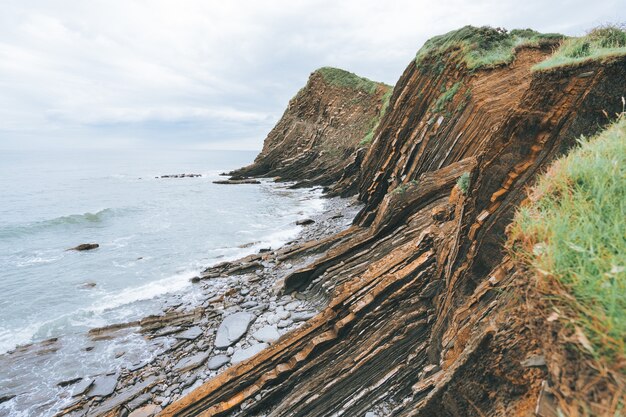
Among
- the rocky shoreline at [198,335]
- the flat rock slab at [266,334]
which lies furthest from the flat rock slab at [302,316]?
the flat rock slab at [266,334]

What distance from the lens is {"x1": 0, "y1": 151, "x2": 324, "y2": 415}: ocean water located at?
13.9 meters

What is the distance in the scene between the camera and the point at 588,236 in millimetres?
2512

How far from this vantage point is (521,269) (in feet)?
9.60

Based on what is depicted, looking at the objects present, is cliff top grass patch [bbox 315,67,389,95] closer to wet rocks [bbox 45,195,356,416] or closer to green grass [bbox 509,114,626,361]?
wet rocks [bbox 45,195,356,416]

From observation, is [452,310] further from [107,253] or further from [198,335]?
[107,253]

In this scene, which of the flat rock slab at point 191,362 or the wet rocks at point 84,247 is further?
the wet rocks at point 84,247

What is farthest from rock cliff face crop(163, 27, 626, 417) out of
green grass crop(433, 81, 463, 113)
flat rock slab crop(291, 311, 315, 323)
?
green grass crop(433, 81, 463, 113)

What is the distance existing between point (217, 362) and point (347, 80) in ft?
159

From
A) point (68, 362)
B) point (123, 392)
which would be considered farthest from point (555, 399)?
point (68, 362)

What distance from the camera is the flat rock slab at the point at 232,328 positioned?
11.1 metres

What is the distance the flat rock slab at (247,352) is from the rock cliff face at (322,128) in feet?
106

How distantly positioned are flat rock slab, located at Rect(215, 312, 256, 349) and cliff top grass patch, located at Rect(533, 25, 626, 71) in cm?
1162

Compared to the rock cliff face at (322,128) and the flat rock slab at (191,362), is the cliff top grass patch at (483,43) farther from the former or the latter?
the rock cliff face at (322,128)

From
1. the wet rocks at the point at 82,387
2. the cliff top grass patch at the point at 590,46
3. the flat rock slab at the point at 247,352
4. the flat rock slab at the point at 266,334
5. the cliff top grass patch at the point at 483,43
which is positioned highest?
the cliff top grass patch at the point at 483,43
